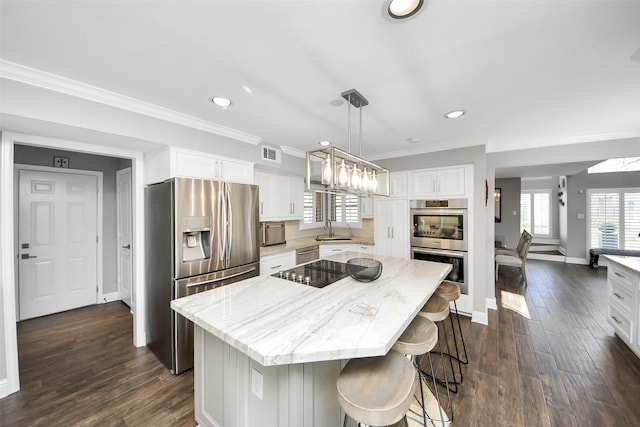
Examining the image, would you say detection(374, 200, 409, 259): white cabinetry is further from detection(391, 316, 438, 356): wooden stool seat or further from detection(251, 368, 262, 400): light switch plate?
detection(251, 368, 262, 400): light switch plate

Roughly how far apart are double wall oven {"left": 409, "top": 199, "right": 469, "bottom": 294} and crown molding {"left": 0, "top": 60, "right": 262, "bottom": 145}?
2970 millimetres

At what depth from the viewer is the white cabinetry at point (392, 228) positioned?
12.7ft

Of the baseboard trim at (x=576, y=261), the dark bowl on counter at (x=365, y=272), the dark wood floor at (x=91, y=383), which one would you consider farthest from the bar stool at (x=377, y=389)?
the baseboard trim at (x=576, y=261)

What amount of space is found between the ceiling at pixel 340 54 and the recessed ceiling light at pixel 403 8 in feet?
0.13

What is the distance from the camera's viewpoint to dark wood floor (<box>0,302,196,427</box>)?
177 centimetres

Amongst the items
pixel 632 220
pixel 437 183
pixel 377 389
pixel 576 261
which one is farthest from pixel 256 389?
pixel 632 220

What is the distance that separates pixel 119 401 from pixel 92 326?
6.00ft

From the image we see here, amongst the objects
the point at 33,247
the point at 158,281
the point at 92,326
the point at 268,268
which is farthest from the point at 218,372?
the point at 33,247

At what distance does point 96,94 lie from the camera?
1920 mm

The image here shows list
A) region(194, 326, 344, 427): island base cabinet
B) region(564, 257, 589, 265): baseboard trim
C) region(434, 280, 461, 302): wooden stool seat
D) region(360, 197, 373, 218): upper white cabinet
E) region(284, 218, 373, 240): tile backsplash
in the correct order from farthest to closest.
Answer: region(564, 257, 589, 265): baseboard trim → region(284, 218, 373, 240): tile backsplash → region(360, 197, 373, 218): upper white cabinet → region(434, 280, 461, 302): wooden stool seat → region(194, 326, 344, 427): island base cabinet

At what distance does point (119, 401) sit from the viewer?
1.92 meters

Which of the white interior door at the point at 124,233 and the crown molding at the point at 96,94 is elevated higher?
the crown molding at the point at 96,94

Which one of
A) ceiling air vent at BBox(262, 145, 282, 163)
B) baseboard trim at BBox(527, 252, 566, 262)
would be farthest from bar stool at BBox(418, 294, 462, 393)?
baseboard trim at BBox(527, 252, 566, 262)

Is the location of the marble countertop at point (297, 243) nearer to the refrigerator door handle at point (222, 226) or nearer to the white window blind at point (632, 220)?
the refrigerator door handle at point (222, 226)
